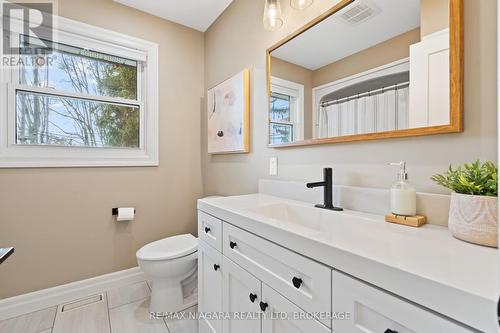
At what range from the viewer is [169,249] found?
5.76 feet

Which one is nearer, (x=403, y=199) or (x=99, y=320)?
(x=403, y=199)

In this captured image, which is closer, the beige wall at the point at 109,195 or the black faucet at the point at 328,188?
the black faucet at the point at 328,188

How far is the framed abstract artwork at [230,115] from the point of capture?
1.83 metres

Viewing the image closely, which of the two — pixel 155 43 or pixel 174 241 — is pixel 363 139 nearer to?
pixel 174 241

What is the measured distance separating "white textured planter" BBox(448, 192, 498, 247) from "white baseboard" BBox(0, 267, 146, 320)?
234 cm

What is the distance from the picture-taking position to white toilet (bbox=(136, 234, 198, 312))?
5.18 ft

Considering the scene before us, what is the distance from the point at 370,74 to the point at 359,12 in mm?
321

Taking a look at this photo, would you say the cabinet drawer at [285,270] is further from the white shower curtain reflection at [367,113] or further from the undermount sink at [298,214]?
the white shower curtain reflection at [367,113]

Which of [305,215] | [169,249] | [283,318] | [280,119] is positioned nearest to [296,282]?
[283,318]

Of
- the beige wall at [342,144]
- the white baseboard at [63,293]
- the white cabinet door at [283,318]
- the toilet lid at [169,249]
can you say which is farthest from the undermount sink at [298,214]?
the white baseboard at [63,293]

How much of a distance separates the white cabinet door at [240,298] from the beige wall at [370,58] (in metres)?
1.09

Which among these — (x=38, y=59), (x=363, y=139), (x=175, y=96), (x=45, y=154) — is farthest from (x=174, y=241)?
(x=38, y=59)

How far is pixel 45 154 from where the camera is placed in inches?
69.8

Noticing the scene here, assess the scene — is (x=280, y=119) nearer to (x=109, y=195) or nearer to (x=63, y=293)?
(x=109, y=195)
